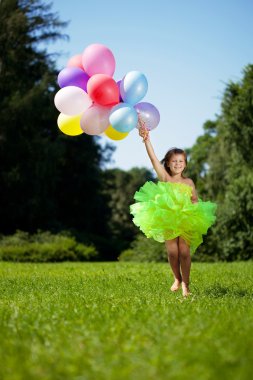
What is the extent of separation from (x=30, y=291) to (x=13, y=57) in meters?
21.5

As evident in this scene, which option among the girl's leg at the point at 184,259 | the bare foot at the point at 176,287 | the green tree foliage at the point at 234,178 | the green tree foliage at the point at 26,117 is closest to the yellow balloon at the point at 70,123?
the girl's leg at the point at 184,259

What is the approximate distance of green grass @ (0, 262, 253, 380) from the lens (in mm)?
2617

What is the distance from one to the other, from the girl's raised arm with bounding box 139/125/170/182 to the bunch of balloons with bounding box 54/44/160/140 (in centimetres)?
15

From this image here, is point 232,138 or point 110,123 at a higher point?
point 232,138

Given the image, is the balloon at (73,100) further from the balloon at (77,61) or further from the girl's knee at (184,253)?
the girl's knee at (184,253)

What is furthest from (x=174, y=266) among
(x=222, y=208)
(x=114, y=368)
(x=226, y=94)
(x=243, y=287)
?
(x=226, y=94)

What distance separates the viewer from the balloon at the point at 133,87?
6.57 metres

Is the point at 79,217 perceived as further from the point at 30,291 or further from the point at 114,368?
the point at 114,368

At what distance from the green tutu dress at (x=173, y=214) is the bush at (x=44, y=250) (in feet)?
41.0

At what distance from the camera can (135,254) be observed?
69.6 feet

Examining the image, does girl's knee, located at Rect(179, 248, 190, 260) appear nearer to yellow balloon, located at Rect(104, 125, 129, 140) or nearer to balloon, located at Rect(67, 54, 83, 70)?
yellow balloon, located at Rect(104, 125, 129, 140)

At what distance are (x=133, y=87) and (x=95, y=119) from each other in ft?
2.19

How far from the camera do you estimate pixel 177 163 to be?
662 cm

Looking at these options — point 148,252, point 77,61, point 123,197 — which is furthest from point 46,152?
point 123,197
